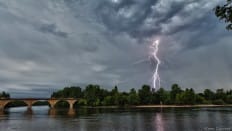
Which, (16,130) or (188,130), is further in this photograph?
(16,130)

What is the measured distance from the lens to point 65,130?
4594cm

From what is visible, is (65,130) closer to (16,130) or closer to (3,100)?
(16,130)

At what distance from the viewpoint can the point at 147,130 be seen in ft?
144

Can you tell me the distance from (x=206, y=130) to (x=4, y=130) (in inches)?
1326

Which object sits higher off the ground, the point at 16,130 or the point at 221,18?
the point at 221,18

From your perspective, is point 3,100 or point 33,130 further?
point 3,100

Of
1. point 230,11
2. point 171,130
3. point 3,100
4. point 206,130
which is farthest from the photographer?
point 3,100

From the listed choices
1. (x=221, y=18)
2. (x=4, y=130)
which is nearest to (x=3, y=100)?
(x=4, y=130)

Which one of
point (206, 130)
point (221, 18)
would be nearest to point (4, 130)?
point (206, 130)

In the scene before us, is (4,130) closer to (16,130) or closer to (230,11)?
(16,130)

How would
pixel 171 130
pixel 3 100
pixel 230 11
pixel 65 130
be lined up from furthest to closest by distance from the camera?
pixel 3 100, pixel 65 130, pixel 171 130, pixel 230 11

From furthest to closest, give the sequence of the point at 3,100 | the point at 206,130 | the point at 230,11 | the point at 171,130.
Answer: the point at 3,100
the point at 171,130
the point at 206,130
the point at 230,11

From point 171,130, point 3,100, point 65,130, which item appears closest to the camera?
point 171,130

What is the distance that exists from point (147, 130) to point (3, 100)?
6205 inches
